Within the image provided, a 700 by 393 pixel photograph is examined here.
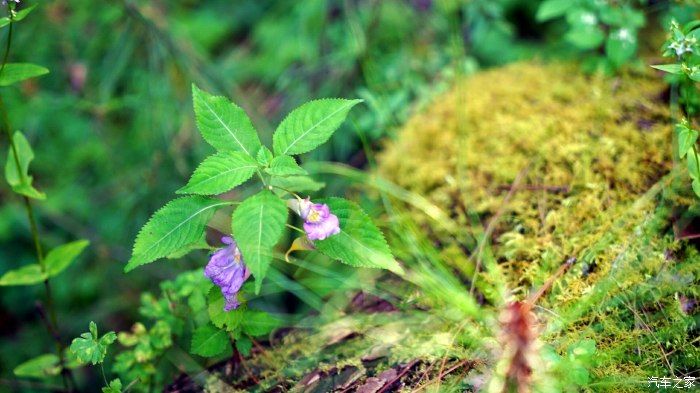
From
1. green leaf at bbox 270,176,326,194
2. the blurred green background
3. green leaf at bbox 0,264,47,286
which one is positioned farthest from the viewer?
the blurred green background

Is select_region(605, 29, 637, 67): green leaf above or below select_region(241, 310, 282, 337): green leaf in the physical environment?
above

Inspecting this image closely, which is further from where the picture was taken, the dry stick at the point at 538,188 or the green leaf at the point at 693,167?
the dry stick at the point at 538,188

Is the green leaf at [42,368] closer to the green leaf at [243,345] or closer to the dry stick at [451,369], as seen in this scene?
the green leaf at [243,345]

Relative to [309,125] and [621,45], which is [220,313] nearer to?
[309,125]

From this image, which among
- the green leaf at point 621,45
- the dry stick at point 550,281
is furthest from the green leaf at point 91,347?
the green leaf at point 621,45

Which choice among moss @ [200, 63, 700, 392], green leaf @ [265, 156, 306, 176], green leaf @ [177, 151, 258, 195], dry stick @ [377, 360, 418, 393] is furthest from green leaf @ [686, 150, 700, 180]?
green leaf @ [177, 151, 258, 195]

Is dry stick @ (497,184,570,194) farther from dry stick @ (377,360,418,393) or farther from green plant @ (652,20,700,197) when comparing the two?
dry stick @ (377,360,418,393)
